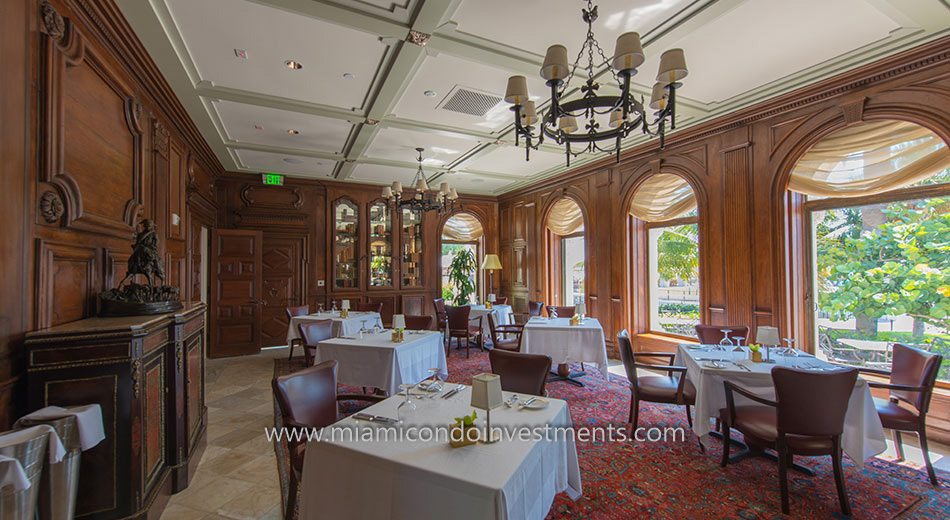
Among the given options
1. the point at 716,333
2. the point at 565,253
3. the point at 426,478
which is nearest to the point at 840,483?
the point at 716,333

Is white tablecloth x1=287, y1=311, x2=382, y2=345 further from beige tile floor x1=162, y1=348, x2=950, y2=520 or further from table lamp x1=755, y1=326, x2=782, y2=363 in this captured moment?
table lamp x1=755, y1=326, x2=782, y2=363

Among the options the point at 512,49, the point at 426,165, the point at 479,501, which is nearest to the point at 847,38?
the point at 512,49

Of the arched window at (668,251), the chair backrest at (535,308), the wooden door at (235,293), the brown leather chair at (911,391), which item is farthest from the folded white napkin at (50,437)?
the arched window at (668,251)

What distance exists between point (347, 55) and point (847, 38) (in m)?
4.13

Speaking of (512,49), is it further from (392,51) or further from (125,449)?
(125,449)

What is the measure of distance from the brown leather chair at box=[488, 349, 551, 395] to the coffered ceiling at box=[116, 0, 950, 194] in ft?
7.97

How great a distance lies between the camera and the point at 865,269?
13.0 ft

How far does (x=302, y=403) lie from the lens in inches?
92.0

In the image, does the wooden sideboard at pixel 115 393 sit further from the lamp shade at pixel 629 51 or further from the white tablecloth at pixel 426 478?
the lamp shade at pixel 629 51

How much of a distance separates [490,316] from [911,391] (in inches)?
158

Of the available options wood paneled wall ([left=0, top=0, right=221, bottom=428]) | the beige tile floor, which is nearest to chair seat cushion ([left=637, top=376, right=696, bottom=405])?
the beige tile floor

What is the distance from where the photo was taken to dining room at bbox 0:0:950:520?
1.89 m

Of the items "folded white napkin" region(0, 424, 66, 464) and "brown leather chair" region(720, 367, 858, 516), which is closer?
"folded white napkin" region(0, 424, 66, 464)

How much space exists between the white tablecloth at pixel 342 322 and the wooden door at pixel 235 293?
134 centimetres
